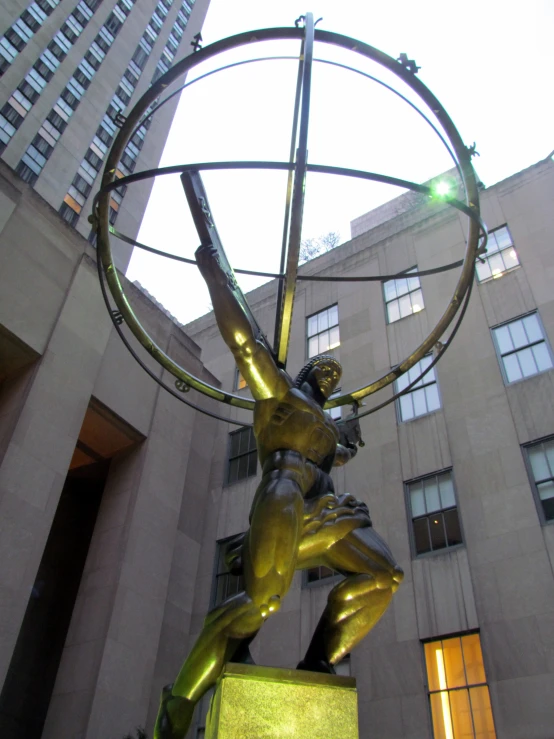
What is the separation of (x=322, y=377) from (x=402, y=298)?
41.8 feet

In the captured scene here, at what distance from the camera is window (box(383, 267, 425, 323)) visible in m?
17.0

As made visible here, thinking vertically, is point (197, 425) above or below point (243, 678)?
above

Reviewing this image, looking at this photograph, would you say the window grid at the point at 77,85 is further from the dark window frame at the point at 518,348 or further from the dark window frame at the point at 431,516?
the dark window frame at the point at 431,516

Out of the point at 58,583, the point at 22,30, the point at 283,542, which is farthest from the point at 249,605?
the point at 22,30

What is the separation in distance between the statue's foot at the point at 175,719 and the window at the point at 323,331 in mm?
15023

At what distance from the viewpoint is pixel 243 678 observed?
344 cm

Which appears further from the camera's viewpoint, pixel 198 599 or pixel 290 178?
→ pixel 198 599

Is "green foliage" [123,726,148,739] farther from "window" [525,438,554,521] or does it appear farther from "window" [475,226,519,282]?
"window" [475,226,519,282]

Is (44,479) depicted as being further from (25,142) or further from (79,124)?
(79,124)

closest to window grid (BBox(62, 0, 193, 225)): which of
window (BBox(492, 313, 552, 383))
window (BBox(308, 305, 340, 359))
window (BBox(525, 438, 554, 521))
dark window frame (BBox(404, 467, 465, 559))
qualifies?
window (BBox(308, 305, 340, 359))

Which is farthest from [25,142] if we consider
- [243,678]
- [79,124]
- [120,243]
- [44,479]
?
[243,678]

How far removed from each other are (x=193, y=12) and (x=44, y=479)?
5879 centimetres

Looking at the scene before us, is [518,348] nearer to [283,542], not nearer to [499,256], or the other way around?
[499,256]

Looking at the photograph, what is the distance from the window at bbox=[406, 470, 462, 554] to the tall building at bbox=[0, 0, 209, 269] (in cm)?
2492
